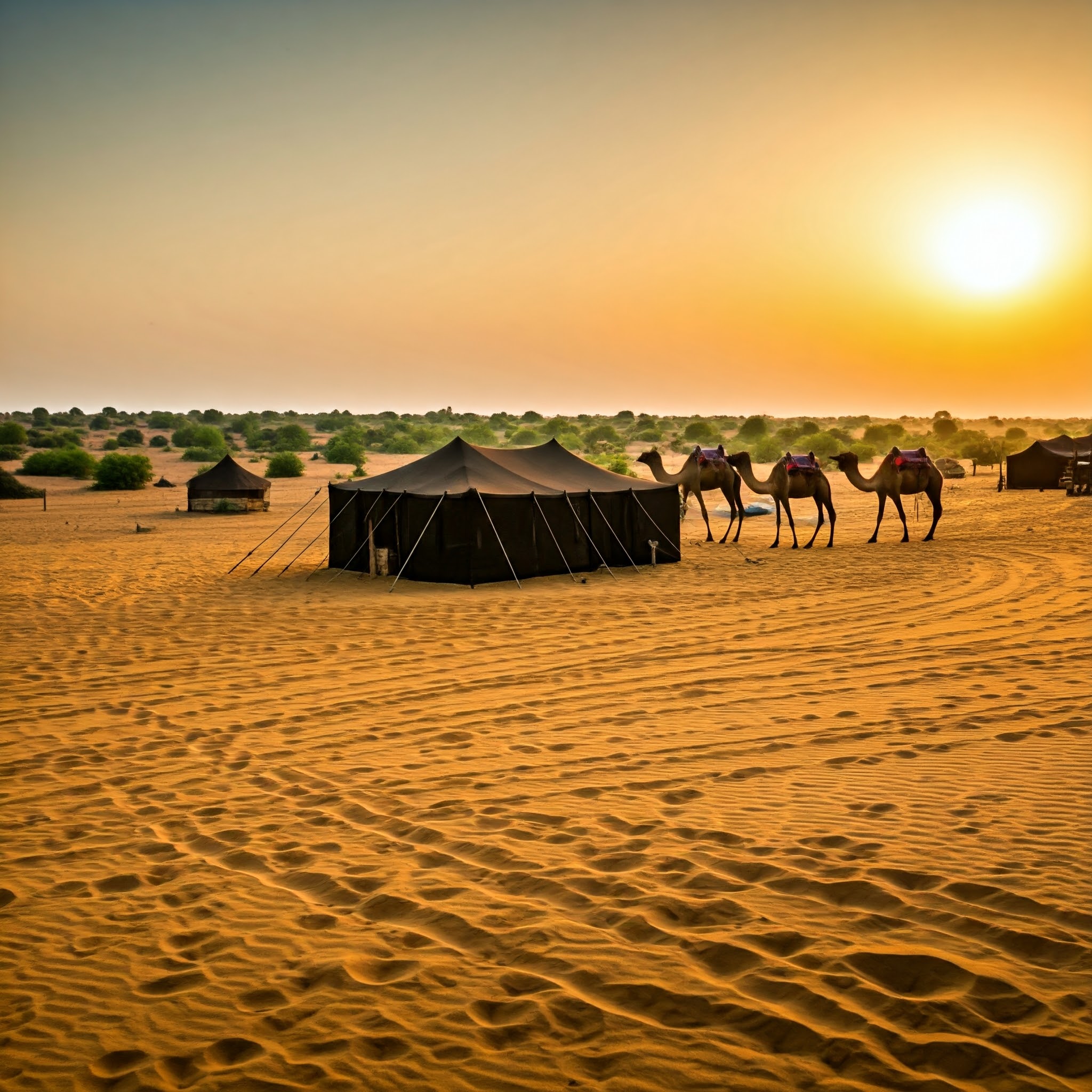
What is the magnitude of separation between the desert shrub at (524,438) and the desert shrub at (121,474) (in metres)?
34.9

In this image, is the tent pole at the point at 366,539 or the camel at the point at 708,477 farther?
the camel at the point at 708,477

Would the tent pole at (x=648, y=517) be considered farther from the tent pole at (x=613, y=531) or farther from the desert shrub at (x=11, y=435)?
the desert shrub at (x=11, y=435)

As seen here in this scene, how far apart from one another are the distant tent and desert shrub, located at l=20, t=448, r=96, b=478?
132ft

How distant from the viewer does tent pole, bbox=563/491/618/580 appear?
58.1ft

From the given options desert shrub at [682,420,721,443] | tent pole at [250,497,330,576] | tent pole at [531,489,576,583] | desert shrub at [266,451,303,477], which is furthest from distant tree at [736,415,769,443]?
tent pole at [531,489,576,583]

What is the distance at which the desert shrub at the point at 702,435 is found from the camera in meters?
75.5

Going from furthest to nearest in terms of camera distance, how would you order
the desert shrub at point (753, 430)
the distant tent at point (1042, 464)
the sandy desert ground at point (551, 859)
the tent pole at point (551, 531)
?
the desert shrub at point (753, 430), the distant tent at point (1042, 464), the tent pole at point (551, 531), the sandy desert ground at point (551, 859)

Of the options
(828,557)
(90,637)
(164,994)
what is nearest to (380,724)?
(164,994)

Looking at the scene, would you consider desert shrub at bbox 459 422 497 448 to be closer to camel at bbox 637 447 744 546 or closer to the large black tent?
camel at bbox 637 447 744 546

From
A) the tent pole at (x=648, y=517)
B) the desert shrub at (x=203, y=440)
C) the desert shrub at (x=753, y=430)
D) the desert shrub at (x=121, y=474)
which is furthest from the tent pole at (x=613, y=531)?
the desert shrub at (x=753, y=430)

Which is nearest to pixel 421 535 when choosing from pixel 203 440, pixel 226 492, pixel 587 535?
pixel 587 535

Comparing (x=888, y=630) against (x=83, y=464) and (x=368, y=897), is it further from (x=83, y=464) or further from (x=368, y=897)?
(x=83, y=464)

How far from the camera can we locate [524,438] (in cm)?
7694

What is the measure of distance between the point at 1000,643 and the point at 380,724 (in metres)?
7.28
